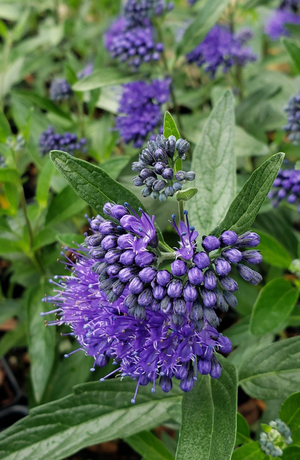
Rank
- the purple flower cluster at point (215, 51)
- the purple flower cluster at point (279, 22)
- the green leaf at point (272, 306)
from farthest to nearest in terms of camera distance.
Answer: the purple flower cluster at point (279, 22) → the purple flower cluster at point (215, 51) → the green leaf at point (272, 306)

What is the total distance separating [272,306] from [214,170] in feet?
2.25

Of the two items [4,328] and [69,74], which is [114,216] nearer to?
[69,74]

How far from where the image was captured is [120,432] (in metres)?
1.54

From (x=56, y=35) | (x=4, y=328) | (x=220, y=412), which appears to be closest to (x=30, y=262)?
(x=4, y=328)

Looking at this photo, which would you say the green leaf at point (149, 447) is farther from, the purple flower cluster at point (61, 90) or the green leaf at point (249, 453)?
the purple flower cluster at point (61, 90)

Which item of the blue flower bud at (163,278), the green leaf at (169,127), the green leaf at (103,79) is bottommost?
the blue flower bud at (163,278)

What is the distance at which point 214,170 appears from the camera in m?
1.63

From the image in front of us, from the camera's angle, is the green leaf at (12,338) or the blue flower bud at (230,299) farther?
the green leaf at (12,338)

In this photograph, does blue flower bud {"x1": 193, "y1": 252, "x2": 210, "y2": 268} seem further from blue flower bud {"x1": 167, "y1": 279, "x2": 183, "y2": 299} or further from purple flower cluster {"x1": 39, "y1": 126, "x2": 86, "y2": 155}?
purple flower cluster {"x1": 39, "y1": 126, "x2": 86, "y2": 155}

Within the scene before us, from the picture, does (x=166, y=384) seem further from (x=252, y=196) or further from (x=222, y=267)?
(x=252, y=196)

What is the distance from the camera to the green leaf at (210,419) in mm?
1269

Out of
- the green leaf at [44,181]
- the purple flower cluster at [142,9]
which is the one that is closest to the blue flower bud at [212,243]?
the green leaf at [44,181]

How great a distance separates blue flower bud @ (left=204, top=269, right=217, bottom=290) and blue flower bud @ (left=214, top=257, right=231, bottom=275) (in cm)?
2

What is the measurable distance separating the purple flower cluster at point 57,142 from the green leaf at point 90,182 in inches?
48.8
